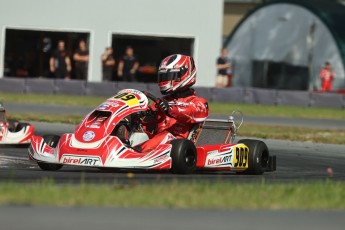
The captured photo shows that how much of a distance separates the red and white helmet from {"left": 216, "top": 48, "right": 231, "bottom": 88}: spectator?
1894 cm

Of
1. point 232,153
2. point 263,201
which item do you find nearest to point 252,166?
point 232,153

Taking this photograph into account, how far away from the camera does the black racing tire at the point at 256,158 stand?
1194 cm

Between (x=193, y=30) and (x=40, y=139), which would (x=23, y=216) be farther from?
(x=193, y=30)

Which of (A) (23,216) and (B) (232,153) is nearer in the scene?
(A) (23,216)

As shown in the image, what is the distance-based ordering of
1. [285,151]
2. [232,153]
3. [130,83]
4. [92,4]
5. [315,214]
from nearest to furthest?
1. [315,214]
2. [232,153]
3. [285,151]
4. [130,83]
5. [92,4]

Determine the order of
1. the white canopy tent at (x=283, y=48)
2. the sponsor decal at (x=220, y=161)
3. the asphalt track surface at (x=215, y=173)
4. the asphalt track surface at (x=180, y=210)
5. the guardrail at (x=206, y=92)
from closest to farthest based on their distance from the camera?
the asphalt track surface at (x=180, y=210) < the asphalt track surface at (x=215, y=173) < the sponsor decal at (x=220, y=161) < the guardrail at (x=206, y=92) < the white canopy tent at (x=283, y=48)

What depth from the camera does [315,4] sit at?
3794 cm

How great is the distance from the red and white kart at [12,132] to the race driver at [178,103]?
10.6 feet

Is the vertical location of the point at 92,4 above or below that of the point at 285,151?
above

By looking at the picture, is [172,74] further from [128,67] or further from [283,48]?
[283,48]

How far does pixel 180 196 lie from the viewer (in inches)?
321

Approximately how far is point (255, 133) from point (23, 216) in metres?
11.7

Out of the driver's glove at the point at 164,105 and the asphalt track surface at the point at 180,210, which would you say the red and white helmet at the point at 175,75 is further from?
the asphalt track surface at the point at 180,210

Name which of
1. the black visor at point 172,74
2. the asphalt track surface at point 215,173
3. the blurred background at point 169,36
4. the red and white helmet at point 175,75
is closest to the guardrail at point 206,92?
the blurred background at point 169,36
